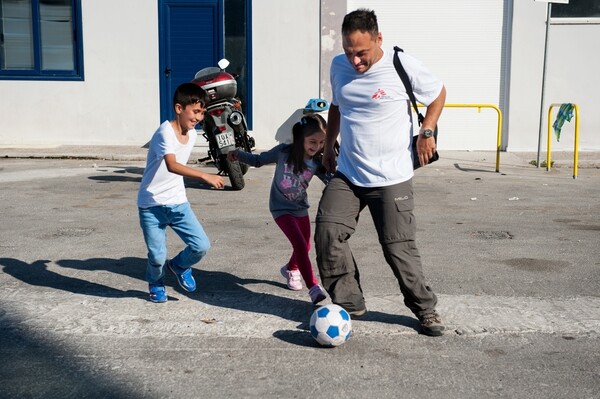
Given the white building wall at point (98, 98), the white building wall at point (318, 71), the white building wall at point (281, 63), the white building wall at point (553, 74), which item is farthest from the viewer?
the white building wall at point (98, 98)

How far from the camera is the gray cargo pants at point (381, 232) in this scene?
5.36 meters

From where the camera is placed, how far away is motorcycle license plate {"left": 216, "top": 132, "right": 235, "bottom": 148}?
10.9 metres

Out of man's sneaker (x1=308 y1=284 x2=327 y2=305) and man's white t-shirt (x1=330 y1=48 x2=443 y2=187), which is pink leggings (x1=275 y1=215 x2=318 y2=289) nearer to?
man's sneaker (x1=308 y1=284 x2=327 y2=305)

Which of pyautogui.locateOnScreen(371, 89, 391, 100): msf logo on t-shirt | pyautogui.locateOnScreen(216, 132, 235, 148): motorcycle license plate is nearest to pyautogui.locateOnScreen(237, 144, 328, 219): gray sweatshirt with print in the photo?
pyautogui.locateOnScreen(371, 89, 391, 100): msf logo on t-shirt

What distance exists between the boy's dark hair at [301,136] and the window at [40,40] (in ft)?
36.0

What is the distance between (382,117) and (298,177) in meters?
0.97

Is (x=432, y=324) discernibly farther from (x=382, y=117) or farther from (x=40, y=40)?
(x=40, y=40)

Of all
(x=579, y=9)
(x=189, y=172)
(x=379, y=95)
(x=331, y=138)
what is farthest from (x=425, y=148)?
(x=579, y=9)

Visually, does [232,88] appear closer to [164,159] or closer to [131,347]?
[164,159]

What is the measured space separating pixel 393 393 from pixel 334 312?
839 mm

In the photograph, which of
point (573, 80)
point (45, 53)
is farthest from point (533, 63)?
point (45, 53)

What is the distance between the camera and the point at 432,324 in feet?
17.6

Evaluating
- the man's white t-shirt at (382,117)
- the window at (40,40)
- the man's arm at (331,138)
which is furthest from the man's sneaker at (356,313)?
the window at (40,40)

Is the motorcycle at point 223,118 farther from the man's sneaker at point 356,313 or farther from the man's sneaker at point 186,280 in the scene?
the man's sneaker at point 356,313
